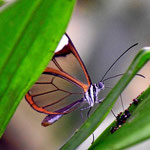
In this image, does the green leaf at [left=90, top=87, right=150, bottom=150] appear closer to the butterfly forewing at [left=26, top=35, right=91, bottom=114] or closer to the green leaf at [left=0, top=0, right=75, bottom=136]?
the green leaf at [left=0, top=0, right=75, bottom=136]

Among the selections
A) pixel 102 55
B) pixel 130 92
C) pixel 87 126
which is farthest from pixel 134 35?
pixel 87 126

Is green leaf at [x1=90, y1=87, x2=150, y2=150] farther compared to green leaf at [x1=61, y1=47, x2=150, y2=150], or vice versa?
green leaf at [x1=61, y1=47, x2=150, y2=150]

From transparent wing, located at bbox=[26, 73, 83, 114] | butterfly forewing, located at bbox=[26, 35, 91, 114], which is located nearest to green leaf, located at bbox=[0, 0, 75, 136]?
butterfly forewing, located at bbox=[26, 35, 91, 114]

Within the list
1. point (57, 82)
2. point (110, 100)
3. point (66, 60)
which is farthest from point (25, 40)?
point (57, 82)

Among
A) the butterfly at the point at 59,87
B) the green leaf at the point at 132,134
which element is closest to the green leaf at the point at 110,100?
the green leaf at the point at 132,134

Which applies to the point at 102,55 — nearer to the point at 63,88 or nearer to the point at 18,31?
the point at 63,88

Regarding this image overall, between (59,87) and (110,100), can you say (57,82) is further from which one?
(110,100)
